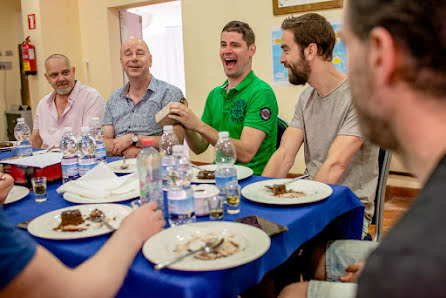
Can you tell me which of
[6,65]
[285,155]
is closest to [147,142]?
[285,155]

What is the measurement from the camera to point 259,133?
236 centimetres

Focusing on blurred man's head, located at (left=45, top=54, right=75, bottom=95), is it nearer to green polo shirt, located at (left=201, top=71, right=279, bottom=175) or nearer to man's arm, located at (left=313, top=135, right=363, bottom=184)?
green polo shirt, located at (left=201, top=71, right=279, bottom=175)

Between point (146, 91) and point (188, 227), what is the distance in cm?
197

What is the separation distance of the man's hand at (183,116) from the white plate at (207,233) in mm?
1121

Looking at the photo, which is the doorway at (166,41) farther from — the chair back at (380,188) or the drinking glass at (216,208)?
the drinking glass at (216,208)

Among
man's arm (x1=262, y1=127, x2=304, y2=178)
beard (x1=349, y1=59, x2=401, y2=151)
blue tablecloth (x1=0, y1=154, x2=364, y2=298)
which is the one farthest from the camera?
man's arm (x1=262, y1=127, x2=304, y2=178)

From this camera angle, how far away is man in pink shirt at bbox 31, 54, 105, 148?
3354mm

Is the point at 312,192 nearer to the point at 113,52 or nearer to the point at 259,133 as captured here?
the point at 259,133

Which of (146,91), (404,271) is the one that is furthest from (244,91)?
(404,271)

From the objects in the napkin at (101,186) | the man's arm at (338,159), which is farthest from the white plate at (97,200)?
the man's arm at (338,159)

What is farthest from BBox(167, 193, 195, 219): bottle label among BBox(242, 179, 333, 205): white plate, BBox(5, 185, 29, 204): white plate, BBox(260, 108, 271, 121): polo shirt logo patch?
BBox(260, 108, 271, 121): polo shirt logo patch

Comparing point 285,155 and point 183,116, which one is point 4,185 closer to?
point 183,116

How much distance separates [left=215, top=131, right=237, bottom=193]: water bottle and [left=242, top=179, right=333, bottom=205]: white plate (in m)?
0.10

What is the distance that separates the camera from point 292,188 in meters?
1.57
